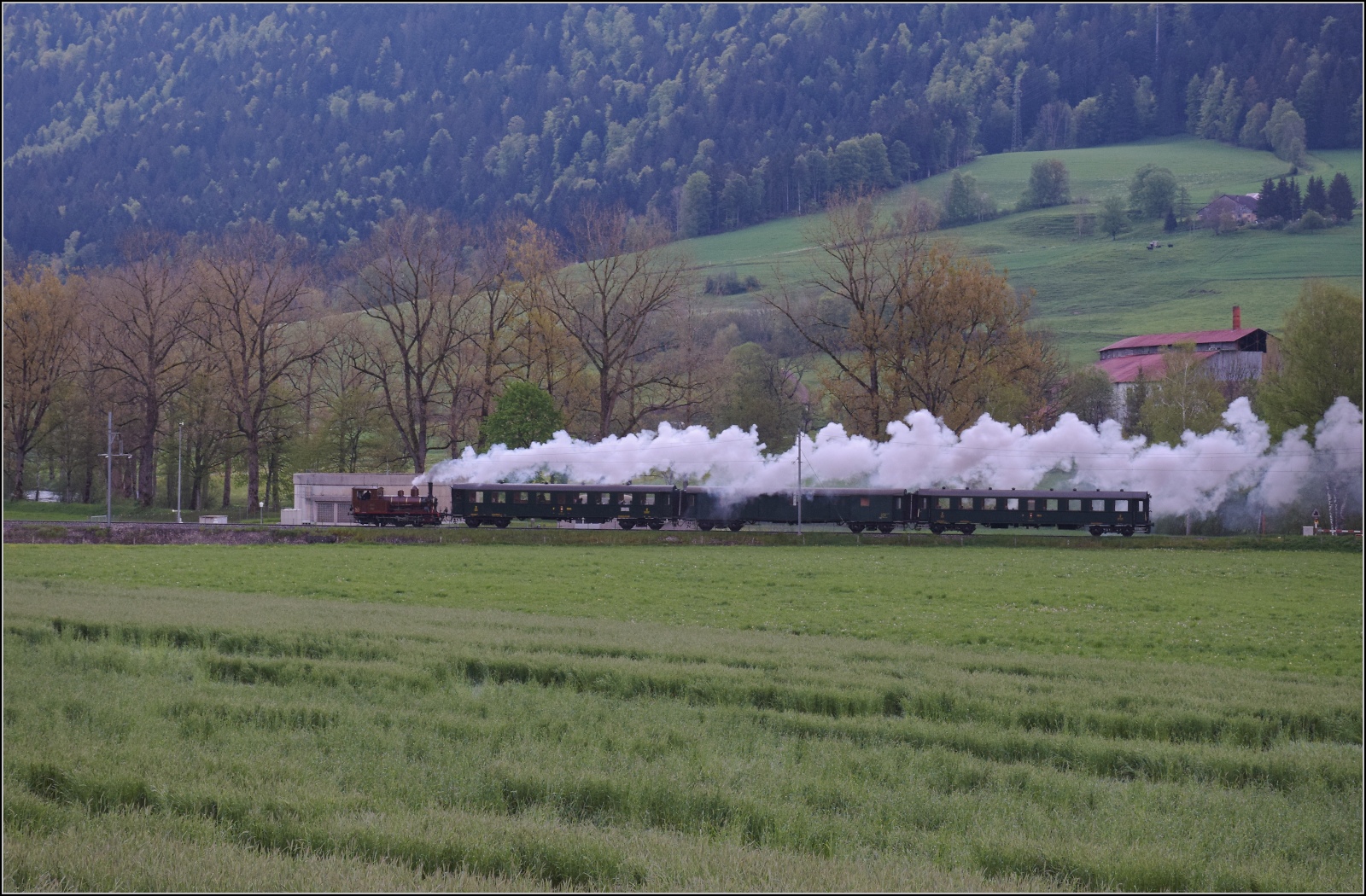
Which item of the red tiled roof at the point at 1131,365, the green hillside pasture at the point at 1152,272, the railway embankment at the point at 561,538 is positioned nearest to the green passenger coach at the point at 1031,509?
the railway embankment at the point at 561,538

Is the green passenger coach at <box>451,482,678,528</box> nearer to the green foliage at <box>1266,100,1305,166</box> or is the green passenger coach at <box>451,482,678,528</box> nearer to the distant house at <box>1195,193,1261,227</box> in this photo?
the distant house at <box>1195,193,1261,227</box>

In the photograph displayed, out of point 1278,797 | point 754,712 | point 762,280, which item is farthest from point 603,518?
point 762,280

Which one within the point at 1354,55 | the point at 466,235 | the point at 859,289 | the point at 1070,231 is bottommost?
the point at 859,289

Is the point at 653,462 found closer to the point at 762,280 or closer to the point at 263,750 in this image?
the point at 263,750

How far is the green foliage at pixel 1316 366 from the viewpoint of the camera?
176ft

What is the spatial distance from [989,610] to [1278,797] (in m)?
16.3

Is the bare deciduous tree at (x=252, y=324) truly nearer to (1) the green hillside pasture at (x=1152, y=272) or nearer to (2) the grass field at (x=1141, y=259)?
(2) the grass field at (x=1141, y=259)

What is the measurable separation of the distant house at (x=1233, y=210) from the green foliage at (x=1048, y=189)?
2807cm

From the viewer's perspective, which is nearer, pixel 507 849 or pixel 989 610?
pixel 507 849

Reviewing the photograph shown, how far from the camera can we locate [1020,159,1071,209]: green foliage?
18812 centimetres

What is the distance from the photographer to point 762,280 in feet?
543

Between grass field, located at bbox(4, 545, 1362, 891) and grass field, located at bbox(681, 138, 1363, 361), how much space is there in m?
110

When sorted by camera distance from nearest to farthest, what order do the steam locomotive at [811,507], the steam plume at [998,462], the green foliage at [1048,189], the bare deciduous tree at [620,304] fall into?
1. the steam plume at [998,462]
2. the steam locomotive at [811,507]
3. the bare deciduous tree at [620,304]
4. the green foliage at [1048,189]

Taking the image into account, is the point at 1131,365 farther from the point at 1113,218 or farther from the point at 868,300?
the point at 1113,218
